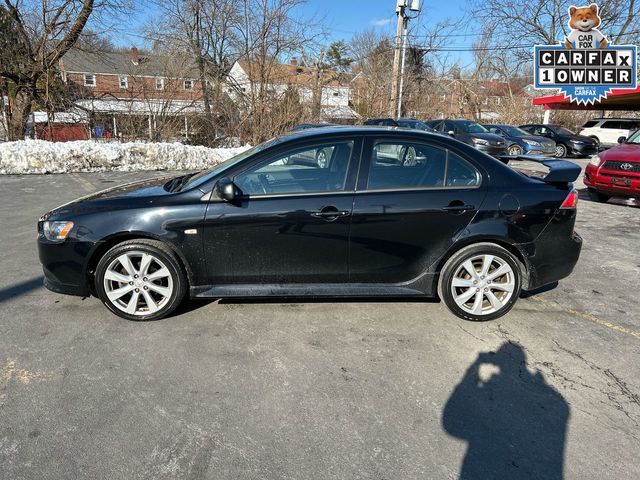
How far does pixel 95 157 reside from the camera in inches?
478

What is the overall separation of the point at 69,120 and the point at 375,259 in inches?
616

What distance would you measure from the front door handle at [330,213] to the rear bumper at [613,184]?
7.30 metres

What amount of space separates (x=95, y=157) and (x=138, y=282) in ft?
33.3

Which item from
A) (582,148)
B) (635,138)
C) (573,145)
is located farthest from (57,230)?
(582,148)

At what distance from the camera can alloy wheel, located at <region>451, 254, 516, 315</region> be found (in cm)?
372

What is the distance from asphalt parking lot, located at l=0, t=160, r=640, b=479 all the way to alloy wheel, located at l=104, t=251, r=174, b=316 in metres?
0.16

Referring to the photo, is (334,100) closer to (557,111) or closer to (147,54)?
(147,54)

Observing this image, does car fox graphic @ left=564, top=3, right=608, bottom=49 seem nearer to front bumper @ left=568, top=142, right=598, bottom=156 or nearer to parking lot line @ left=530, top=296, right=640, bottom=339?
front bumper @ left=568, top=142, right=598, bottom=156

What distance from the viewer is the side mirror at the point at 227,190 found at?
340cm

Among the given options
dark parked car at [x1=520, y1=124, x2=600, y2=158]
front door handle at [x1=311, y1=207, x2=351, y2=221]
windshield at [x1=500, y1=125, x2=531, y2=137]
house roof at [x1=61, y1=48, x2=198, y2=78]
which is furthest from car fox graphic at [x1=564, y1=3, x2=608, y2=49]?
front door handle at [x1=311, y1=207, x2=351, y2=221]

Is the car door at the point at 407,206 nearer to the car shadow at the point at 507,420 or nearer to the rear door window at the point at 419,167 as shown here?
the rear door window at the point at 419,167

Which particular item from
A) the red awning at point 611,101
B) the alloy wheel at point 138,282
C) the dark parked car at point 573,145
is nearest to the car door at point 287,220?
the alloy wheel at point 138,282

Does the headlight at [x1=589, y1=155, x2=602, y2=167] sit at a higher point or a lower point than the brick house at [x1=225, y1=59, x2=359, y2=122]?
lower

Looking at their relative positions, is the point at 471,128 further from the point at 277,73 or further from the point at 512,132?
the point at 277,73
